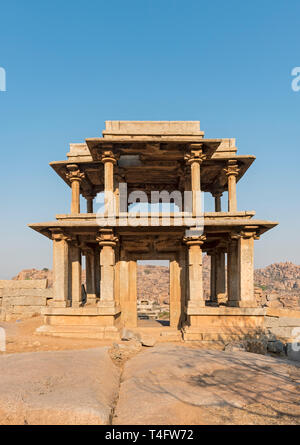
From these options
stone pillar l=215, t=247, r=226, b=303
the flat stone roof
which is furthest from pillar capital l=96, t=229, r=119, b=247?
stone pillar l=215, t=247, r=226, b=303

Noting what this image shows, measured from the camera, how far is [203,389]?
4.54m

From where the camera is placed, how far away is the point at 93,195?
16016mm

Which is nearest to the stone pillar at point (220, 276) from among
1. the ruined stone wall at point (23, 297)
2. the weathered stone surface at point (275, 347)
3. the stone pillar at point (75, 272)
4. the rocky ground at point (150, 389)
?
the weathered stone surface at point (275, 347)

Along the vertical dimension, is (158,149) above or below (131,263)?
above

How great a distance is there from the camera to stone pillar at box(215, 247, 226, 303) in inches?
579

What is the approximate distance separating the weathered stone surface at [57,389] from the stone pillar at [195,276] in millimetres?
4936

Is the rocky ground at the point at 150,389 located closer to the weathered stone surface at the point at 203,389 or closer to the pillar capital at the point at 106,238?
the weathered stone surface at the point at 203,389

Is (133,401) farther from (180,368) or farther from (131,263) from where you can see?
(131,263)

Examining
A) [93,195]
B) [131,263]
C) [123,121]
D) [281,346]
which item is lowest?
[281,346]

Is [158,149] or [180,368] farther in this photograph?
[158,149]

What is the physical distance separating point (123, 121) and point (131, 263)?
19.1ft

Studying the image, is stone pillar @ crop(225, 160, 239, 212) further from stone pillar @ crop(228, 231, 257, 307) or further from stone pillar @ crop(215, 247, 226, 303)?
stone pillar @ crop(215, 247, 226, 303)
